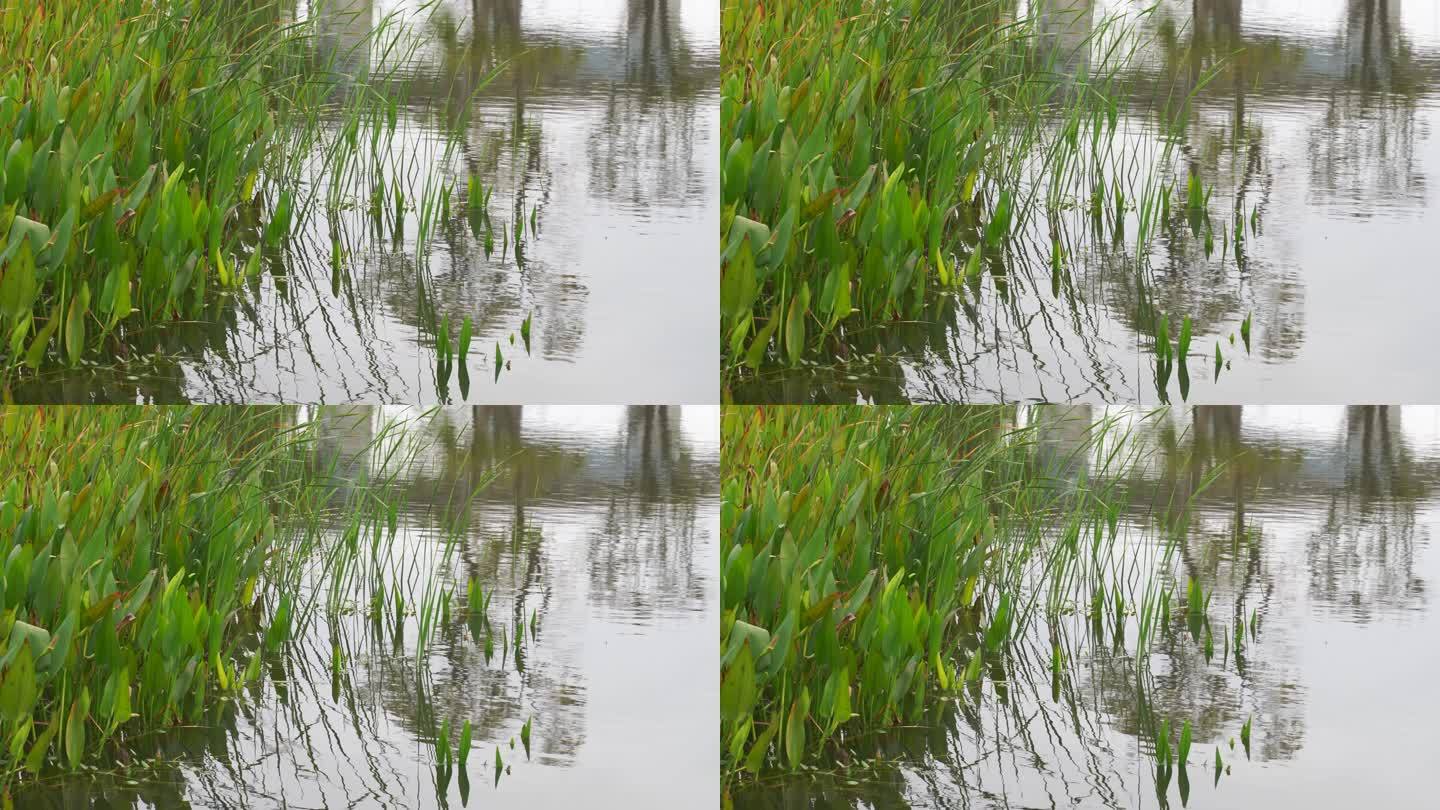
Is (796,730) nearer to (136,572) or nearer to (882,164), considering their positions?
(882,164)

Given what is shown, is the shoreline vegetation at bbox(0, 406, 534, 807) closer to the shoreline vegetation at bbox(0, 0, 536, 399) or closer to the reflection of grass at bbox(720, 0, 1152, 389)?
the shoreline vegetation at bbox(0, 0, 536, 399)

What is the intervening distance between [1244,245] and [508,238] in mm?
1175

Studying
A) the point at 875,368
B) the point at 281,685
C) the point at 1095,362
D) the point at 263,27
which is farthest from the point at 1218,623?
the point at 263,27

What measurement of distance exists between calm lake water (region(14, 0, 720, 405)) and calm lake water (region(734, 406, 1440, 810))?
69cm

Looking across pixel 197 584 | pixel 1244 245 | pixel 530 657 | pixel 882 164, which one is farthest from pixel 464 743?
pixel 1244 245

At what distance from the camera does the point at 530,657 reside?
87.4 inches

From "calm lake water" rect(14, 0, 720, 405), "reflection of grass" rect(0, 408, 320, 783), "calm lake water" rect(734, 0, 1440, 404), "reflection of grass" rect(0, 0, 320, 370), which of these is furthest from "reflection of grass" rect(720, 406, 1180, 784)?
"reflection of grass" rect(0, 0, 320, 370)

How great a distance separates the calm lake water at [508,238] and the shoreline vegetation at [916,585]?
0.25 m

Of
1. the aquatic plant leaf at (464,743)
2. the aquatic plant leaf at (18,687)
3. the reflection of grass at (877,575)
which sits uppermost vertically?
the reflection of grass at (877,575)

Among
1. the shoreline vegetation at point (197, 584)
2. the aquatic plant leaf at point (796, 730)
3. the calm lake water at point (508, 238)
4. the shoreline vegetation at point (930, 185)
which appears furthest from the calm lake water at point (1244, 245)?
the shoreline vegetation at point (197, 584)

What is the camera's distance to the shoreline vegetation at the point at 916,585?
220 centimetres

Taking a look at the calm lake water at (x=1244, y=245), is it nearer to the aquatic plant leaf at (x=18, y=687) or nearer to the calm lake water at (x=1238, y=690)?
the calm lake water at (x=1238, y=690)

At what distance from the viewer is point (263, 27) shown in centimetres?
223

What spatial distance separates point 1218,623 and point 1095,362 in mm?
475
